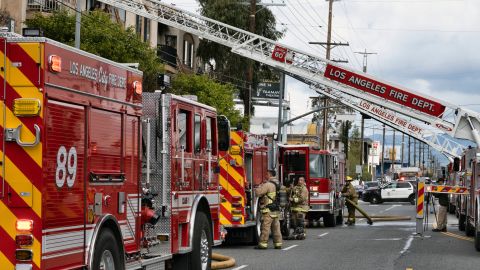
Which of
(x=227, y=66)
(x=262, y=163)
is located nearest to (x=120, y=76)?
(x=262, y=163)

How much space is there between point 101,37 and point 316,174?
8.67 m

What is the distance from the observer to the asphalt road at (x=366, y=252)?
1747cm

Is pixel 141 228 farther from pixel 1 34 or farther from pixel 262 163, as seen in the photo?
pixel 262 163

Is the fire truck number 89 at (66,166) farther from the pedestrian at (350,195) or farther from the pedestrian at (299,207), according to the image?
the pedestrian at (350,195)

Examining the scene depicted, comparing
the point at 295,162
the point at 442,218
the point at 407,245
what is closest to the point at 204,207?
the point at 407,245

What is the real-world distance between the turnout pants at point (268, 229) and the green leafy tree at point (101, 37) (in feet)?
40.0

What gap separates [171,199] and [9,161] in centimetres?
445

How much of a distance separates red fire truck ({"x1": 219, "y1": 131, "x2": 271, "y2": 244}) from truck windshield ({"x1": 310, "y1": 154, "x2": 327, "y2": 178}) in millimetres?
8125

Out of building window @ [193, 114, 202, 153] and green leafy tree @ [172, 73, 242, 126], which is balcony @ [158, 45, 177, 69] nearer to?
green leafy tree @ [172, 73, 242, 126]

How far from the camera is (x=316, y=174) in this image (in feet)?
103

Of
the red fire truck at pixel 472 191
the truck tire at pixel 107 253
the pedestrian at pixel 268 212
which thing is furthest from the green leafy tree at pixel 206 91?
the truck tire at pixel 107 253

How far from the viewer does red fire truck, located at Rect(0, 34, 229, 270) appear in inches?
340

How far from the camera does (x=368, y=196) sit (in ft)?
205

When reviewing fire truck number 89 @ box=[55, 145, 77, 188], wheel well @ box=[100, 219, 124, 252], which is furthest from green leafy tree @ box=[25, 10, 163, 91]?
fire truck number 89 @ box=[55, 145, 77, 188]
